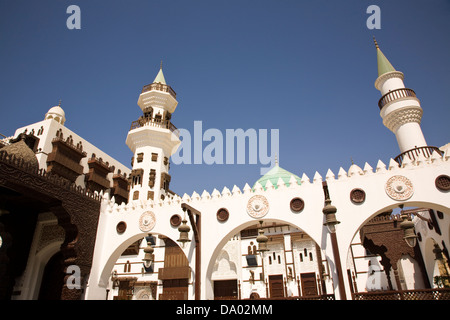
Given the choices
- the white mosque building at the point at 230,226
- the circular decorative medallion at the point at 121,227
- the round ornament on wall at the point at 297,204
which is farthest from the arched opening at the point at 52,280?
the round ornament on wall at the point at 297,204

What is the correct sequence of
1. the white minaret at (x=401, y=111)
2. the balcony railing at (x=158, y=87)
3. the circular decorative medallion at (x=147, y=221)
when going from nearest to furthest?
the circular decorative medallion at (x=147, y=221) < the white minaret at (x=401, y=111) < the balcony railing at (x=158, y=87)

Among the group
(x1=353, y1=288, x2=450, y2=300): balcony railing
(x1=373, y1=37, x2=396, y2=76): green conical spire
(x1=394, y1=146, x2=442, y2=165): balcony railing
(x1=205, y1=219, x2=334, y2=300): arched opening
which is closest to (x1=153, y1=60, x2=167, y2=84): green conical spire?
(x1=205, y1=219, x2=334, y2=300): arched opening

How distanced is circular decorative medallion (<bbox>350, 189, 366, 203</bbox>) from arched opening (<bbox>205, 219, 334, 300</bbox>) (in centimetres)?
970

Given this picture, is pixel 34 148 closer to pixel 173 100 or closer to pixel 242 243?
pixel 173 100

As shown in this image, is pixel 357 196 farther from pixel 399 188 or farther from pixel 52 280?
pixel 52 280

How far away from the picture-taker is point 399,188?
32.5ft

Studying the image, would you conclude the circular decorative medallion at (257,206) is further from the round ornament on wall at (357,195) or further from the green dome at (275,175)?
the green dome at (275,175)

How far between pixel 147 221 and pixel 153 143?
878 centimetres

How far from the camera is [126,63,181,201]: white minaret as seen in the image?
19.8 m

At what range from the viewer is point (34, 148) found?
19438mm

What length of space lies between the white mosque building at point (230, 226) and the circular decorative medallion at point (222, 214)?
44 mm

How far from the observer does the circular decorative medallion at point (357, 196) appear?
33.8 feet

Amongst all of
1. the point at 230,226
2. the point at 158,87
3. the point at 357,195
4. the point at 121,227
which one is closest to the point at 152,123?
the point at 158,87
